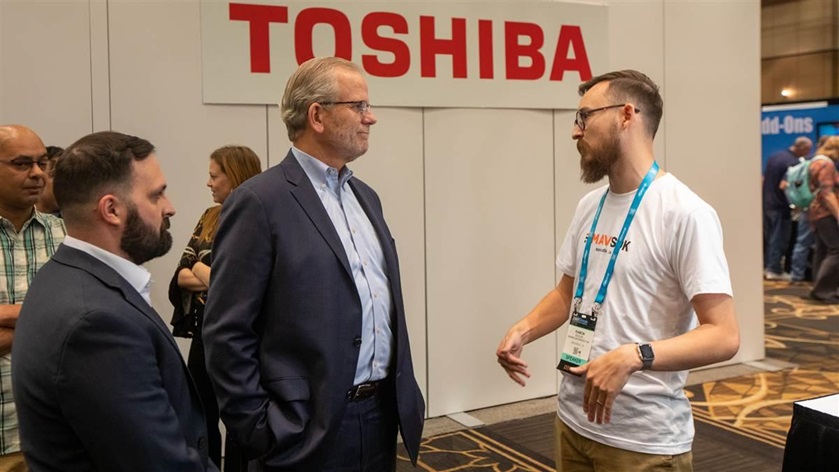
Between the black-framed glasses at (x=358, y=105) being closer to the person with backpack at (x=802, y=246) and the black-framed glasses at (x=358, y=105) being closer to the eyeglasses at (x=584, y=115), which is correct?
the eyeglasses at (x=584, y=115)

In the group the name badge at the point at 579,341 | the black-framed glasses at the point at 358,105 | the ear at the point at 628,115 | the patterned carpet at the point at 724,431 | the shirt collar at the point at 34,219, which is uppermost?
the black-framed glasses at the point at 358,105

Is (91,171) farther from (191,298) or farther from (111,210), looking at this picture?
(191,298)

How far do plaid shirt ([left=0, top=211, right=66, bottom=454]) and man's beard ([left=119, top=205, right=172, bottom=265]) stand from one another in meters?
1.00

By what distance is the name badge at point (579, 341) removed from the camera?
2.04 m

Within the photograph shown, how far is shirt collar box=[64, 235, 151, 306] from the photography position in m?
1.51

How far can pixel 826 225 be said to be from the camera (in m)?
8.45

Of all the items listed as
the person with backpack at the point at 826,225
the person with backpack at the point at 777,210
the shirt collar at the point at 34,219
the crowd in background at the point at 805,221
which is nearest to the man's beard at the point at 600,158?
the shirt collar at the point at 34,219

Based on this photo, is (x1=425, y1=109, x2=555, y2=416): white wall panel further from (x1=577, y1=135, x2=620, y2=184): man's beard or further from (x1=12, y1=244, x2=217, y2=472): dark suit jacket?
(x1=12, y1=244, x2=217, y2=472): dark suit jacket

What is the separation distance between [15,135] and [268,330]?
49.0 inches

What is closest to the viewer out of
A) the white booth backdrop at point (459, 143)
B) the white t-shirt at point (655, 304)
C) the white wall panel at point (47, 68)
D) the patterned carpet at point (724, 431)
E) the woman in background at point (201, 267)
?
the white t-shirt at point (655, 304)

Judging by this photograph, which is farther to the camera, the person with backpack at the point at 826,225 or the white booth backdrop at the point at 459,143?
the person with backpack at the point at 826,225

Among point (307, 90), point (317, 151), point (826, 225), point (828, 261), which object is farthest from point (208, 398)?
point (828, 261)

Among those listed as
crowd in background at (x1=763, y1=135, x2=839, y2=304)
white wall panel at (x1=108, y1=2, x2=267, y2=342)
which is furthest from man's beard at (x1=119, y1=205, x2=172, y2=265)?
crowd in background at (x1=763, y1=135, x2=839, y2=304)

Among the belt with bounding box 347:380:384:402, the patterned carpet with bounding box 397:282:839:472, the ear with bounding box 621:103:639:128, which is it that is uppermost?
the ear with bounding box 621:103:639:128
